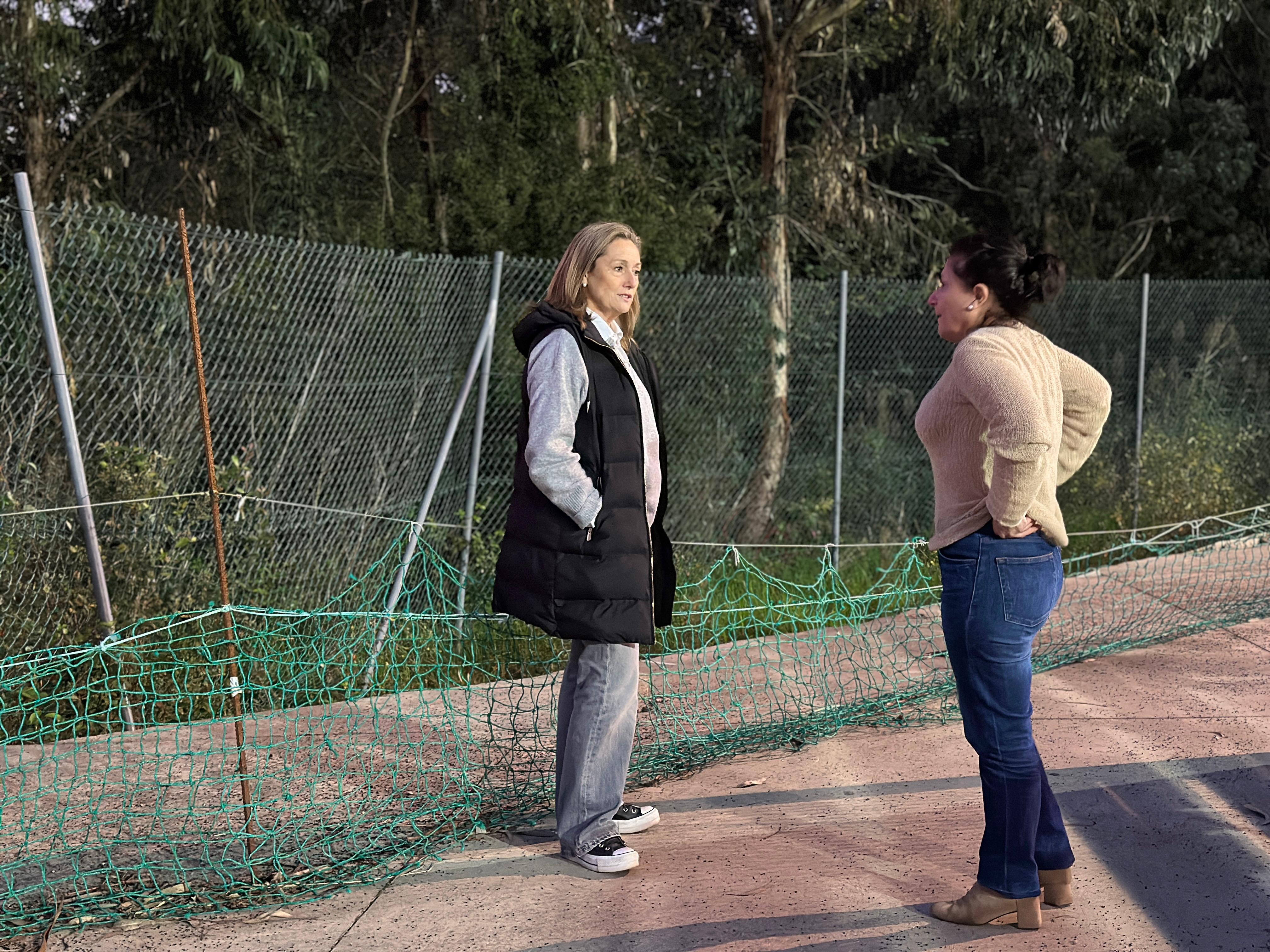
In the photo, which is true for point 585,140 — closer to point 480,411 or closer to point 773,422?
point 773,422

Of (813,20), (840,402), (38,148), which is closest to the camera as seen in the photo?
(840,402)

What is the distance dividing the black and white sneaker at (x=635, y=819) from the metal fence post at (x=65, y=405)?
1.84 m

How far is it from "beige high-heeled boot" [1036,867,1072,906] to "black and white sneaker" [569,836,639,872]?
1.12 m

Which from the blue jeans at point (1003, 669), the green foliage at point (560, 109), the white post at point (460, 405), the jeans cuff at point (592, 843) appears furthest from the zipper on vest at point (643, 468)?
the green foliage at point (560, 109)

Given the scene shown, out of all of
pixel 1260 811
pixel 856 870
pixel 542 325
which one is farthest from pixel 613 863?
pixel 1260 811

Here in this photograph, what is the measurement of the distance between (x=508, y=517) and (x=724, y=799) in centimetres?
131

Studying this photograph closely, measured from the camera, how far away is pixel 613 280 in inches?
140

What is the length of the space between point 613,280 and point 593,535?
2.40ft

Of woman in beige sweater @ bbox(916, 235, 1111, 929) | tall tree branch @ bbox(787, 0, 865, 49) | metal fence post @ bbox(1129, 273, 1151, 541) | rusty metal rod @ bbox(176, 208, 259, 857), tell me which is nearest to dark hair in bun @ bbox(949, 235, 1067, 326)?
woman in beige sweater @ bbox(916, 235, 1111, 929)

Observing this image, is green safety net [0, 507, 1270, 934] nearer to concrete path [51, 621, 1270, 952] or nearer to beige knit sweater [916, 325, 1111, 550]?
concrete path [51, 621, 1270, 952]

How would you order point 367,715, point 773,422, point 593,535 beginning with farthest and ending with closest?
point 773,422
point 367,715
point 593,535

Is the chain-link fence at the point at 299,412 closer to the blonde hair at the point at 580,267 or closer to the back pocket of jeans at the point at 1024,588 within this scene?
the blonde hair at the point at 580,267

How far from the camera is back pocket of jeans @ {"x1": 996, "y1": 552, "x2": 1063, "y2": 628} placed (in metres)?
3.07

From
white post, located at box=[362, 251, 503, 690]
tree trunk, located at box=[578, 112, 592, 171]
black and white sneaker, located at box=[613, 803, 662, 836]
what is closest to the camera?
black and white sneaker, located at box=[613, 803, 662, 836]
